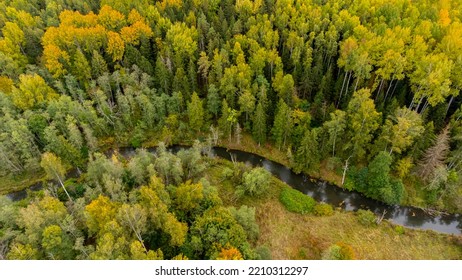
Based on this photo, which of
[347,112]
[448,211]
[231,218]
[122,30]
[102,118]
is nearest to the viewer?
[231,218]

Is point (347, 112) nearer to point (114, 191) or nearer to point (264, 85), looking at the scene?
point (264, 85)

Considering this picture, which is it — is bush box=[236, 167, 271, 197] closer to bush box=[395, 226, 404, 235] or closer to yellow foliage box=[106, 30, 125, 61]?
bush box=[395, 226, 404, 235]

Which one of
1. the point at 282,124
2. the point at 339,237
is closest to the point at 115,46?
the point at 282,124

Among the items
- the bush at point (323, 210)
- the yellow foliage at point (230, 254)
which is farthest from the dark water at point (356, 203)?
the yellow foliage at point (230, 254)

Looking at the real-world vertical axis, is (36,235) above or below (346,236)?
above

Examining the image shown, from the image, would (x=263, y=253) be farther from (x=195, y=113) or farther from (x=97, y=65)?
(x=97, y=65)

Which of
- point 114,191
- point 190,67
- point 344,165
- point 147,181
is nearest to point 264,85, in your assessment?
point 190,67
